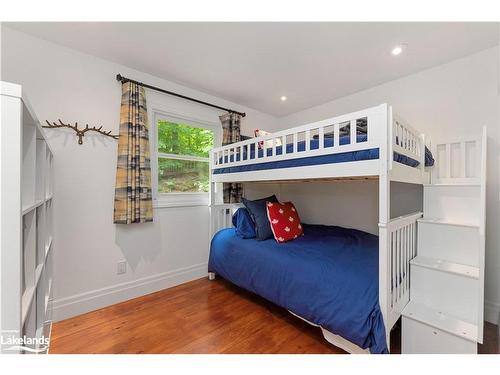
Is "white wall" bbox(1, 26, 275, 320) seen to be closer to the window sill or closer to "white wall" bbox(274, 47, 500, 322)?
the window sill

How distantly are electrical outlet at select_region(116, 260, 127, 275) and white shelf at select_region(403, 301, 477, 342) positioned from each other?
232cm

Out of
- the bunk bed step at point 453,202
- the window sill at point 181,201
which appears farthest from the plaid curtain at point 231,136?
the bunk bed step at point 453,202

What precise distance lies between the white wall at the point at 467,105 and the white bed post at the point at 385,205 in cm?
133

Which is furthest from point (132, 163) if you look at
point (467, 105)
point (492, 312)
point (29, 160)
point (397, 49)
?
point (492, 312)

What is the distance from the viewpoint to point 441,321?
4.48 ft

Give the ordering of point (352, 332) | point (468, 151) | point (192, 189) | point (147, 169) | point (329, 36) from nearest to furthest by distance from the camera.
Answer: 1. point (352, 332)
2. point (329, 36)
3. point (468, 151)
4. point (147, 169)
5. point (192, 189)

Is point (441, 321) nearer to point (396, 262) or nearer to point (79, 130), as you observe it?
point (396, 262)

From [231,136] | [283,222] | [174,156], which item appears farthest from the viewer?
[231,136]

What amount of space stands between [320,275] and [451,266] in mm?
874

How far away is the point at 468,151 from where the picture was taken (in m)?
1.97

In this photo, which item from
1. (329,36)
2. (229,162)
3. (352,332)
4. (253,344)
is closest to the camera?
(352,332)
